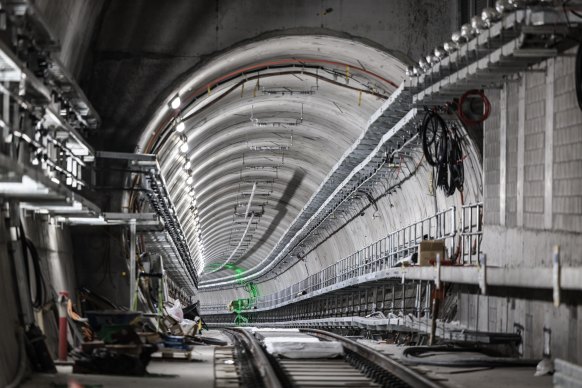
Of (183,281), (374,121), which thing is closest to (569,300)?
Result: (374,121)

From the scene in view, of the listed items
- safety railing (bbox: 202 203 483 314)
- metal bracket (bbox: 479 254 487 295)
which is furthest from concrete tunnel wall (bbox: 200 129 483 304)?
metal bracket (bbox: 479 254 487 295)

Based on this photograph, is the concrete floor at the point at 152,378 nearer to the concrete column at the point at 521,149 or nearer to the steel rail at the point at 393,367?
the steel rail at the point at 393,367

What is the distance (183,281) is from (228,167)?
13.2 metres

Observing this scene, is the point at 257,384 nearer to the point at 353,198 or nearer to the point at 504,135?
the point at 504,135

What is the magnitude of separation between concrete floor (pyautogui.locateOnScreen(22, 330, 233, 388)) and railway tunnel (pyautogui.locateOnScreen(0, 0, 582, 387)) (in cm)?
6

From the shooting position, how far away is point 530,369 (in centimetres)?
1362

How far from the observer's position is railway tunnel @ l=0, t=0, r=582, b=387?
40.4ft

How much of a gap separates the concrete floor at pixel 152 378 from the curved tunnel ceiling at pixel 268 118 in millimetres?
6563

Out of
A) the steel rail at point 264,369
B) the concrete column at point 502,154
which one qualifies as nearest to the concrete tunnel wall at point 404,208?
the concrete column at point 502,154

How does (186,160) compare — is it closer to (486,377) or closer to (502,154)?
(502,154)

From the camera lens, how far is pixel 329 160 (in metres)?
31.3

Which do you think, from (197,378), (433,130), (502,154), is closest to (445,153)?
(433,130)

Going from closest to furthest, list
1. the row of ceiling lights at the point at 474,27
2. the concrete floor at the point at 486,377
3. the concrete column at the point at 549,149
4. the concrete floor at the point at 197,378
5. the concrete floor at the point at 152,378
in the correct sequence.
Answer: the concrete floor at the point at 152,378 < the concrete floor at the point at 197,378 < the concrete floor at the point at 486,377 < the row of ceiling lights at the point at 474,27 < the concrete column at the point at 549,149

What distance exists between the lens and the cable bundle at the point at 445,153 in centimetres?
1714
